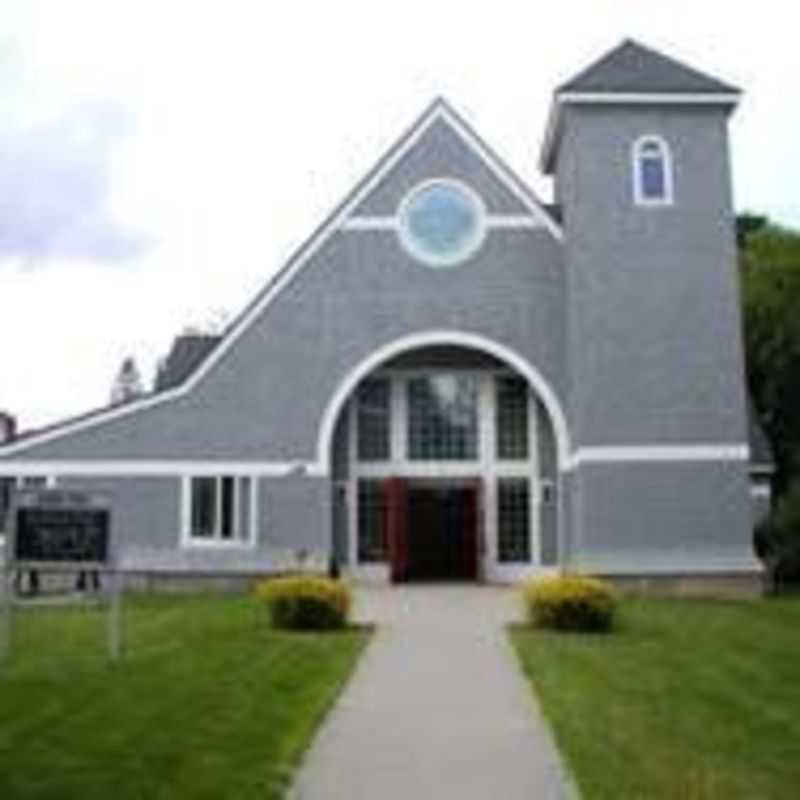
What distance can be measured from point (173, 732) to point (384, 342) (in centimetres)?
2419

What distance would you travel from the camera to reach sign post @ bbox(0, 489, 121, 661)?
66.8 ft

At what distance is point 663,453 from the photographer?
35000mm

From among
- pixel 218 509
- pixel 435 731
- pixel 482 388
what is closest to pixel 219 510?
pixel 218 509

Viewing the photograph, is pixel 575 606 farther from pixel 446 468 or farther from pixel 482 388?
pixel 482 388

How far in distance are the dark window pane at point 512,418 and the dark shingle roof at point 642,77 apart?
6.75 m

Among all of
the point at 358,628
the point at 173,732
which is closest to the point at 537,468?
the point at 358,628

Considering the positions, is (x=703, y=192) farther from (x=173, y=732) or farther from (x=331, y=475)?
(x=173, y=732)

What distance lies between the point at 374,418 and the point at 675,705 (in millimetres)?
23800

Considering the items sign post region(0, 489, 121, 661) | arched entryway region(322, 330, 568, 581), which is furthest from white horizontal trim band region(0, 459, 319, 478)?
sign post region(0, 489, 121, 661)

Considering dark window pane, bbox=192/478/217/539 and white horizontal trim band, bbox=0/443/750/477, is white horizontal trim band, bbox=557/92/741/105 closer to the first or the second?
white horizontal trim band, bbox=0/443/750/477

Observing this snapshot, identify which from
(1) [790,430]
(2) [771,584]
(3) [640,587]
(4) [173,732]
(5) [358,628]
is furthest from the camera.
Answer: (1) [790,430]

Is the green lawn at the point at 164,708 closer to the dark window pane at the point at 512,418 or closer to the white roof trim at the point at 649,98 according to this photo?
the dark window pane at the point at 512,418

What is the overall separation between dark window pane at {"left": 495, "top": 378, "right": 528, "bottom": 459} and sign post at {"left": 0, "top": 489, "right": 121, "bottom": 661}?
62.3 ft

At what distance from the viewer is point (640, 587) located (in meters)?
34.4
